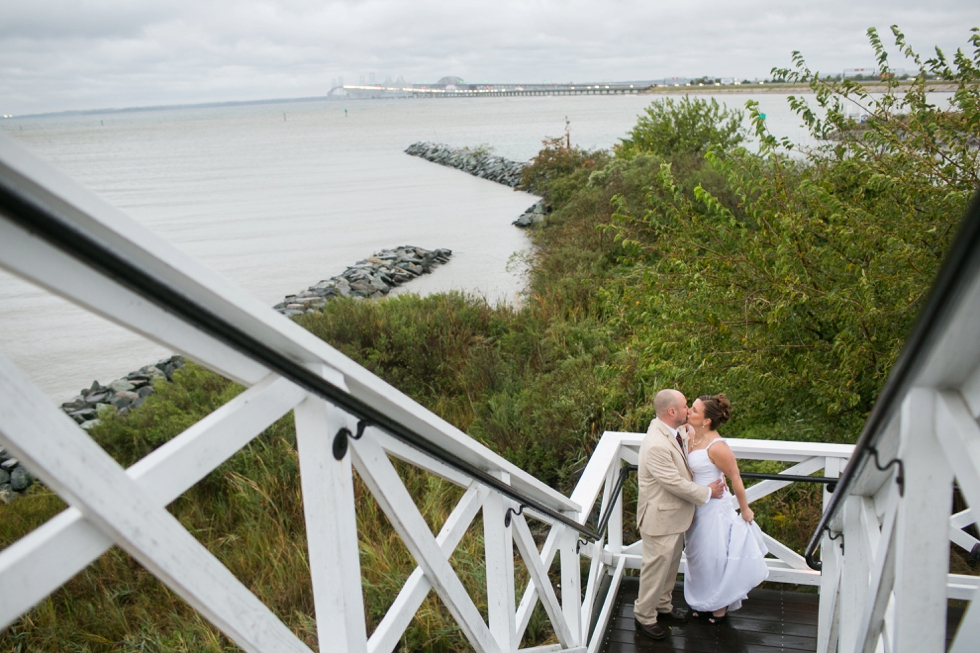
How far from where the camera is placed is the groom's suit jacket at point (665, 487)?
475cm

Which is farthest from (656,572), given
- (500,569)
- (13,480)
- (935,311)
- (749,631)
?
(13,480)

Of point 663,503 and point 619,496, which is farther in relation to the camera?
point 619,496

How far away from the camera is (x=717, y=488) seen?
16.4 ft

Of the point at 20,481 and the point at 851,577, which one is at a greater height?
the point at 851,577

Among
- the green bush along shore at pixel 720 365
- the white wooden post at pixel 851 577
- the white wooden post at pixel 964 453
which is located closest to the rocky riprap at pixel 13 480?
the green bush along shore at pixel 720 365

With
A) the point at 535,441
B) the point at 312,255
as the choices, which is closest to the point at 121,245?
the point at 535,441

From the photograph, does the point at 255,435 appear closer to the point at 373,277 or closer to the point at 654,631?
the point at 654,631

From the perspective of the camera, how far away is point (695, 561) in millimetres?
5074

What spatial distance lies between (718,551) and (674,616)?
2.18ft

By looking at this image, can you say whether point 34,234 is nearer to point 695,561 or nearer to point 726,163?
point 695,561

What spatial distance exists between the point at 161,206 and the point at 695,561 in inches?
1466

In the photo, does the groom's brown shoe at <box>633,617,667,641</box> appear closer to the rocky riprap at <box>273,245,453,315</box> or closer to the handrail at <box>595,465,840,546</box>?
the handrail at <box>595,465,840,546</box>

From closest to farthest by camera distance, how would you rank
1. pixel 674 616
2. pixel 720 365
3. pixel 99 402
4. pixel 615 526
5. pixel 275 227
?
pixel 674 616 → pixel 615 526 → pixel 720 365 → pixel 99 402 → pixel 275 227

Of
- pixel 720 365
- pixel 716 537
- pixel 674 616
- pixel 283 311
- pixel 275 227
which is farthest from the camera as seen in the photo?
pixel 275 227
